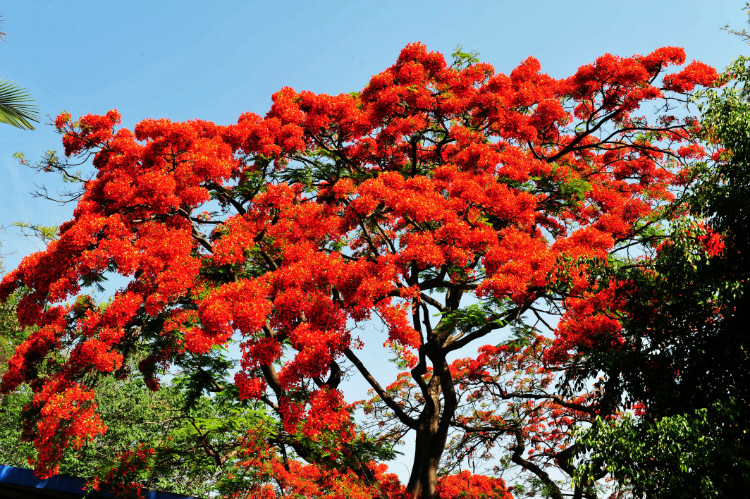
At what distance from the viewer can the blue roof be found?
30.4 ft

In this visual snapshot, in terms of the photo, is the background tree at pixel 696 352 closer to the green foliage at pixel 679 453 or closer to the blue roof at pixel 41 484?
the green foliage at pixel 679 453

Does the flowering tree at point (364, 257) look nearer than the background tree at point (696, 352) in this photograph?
No

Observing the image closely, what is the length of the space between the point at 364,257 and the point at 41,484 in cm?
A: 654

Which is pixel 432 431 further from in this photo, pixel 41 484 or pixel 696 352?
pixel 41 484

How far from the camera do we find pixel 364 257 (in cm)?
1032

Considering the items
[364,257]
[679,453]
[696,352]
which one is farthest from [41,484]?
[696,352]

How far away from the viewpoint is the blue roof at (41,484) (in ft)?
30.4

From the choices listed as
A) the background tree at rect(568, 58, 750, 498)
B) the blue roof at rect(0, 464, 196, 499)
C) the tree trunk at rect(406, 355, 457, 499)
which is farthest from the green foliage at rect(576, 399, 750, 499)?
the blue roof at rect(0, 464, 196, 499)

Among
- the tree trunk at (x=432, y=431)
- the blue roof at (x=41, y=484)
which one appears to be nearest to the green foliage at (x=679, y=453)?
the tree trunk at (x=432, y=431)

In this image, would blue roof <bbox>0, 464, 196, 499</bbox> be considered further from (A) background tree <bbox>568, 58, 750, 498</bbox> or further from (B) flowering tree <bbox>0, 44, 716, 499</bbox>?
(A) background tree <bbox>568, 58, 750, 498</bbox>

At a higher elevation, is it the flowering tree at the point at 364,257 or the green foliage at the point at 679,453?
the flowering tree at the point at 364,257

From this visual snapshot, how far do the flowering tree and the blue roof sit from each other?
907 mm

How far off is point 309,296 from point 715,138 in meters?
A: 6.22

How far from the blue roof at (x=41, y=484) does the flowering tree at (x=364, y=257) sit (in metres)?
0.91
